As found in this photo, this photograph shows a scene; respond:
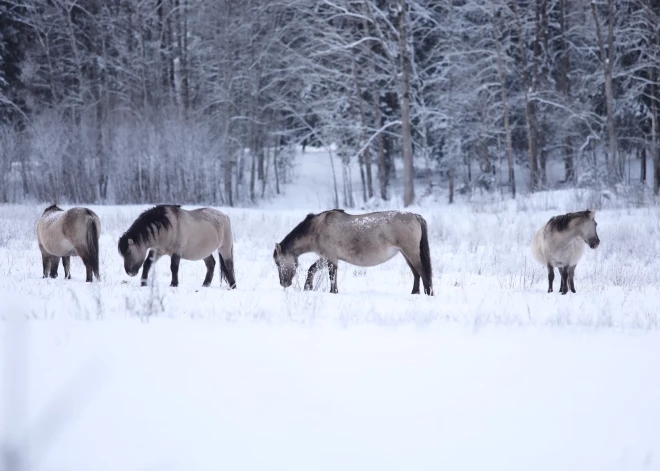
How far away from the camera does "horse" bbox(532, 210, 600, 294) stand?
8547mm

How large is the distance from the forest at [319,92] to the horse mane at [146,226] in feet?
55.3

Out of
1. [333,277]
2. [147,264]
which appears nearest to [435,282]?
[333,277]

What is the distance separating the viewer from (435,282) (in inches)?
396

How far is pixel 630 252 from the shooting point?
13.1m

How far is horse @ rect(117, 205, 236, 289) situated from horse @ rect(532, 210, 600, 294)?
172 inches

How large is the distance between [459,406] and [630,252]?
11039 millimetres

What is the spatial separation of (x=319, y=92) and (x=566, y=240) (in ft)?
85.9

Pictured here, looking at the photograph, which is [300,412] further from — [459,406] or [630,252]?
[630,252]

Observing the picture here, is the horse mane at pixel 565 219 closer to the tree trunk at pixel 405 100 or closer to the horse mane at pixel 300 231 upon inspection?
the horse mane at pixel 300 231

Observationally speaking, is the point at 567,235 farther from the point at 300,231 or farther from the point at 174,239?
the point at 174,239

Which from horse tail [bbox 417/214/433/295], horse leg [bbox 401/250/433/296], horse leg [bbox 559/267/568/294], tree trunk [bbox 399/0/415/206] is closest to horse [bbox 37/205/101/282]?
horse leg [bbox 401/250/433/296]

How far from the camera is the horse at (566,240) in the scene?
28.0ft

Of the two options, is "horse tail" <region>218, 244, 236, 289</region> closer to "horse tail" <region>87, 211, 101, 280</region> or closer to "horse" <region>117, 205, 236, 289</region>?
"horse" <region>117, 205, 236, 289</region>

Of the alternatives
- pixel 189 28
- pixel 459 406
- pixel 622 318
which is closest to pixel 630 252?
pixel 622 318
